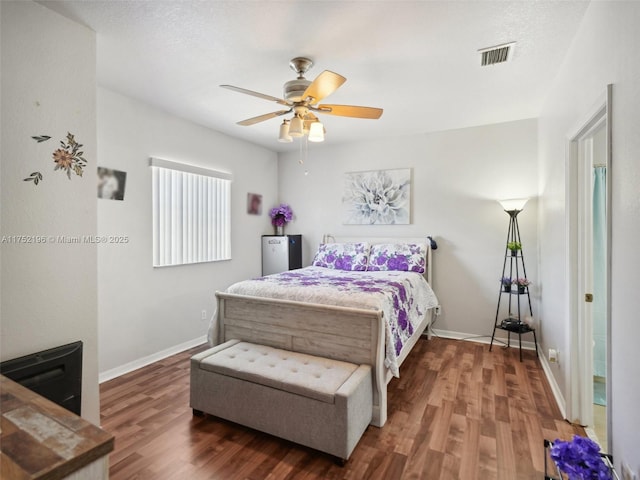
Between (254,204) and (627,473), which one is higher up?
(254,204)

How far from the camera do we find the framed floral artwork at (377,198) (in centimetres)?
427

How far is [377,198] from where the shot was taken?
443cm

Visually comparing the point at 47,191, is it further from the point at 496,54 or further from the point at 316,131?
the point at 496,54

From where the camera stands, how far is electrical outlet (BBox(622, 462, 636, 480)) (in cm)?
126

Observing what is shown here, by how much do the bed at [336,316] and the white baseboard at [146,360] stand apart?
0.97 metres

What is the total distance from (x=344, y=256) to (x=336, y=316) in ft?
5.97

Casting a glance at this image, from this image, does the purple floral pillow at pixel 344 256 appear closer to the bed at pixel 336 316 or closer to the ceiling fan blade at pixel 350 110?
the bed at pixel 336 316

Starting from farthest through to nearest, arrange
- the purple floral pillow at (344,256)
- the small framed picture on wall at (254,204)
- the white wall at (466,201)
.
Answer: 1. the small framed picture on wall at (254,204)
2. the purple floral pillow at (344,256)
3. the white wall at (466,201)

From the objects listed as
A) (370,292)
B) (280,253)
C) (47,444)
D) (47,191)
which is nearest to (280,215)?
(280,253)

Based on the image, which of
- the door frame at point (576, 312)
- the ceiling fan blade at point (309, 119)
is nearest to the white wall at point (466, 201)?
the door frame at point (576, 312)

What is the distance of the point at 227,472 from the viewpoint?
1760 millimetres

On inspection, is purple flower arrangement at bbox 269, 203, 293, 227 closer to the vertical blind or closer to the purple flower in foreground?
the vertical blind

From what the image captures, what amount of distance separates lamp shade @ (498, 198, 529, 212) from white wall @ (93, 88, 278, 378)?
3.30m

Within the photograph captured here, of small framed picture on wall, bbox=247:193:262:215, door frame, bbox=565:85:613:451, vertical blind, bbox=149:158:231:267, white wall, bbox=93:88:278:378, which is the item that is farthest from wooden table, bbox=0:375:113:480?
small framed picture on wall, bbox=247:193:262:215
